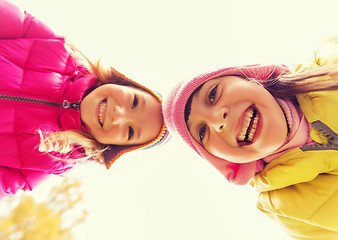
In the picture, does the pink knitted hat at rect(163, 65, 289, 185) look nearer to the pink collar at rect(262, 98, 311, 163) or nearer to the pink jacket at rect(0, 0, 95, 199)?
the pink collar at rect(262, 98, 311, 163)

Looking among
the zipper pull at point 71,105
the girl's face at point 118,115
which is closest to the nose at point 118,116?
the girl's face at point 118,115

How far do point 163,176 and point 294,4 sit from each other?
89 cm

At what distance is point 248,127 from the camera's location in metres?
0.78

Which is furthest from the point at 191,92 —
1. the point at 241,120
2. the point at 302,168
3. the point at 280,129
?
the point at 302,168

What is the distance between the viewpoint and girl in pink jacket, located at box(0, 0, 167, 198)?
895 millimetres

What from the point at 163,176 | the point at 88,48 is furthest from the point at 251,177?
the point at 88,48

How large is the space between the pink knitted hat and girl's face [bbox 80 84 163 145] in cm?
11

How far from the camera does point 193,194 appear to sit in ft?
3.50

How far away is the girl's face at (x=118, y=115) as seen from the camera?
91cm

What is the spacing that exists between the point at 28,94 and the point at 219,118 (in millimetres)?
697

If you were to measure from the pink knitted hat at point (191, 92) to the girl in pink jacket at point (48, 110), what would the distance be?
0.14 metres

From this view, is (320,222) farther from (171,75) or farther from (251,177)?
(171,75)

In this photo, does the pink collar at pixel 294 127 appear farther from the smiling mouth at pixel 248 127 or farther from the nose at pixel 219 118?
the nose at pixel 219 118

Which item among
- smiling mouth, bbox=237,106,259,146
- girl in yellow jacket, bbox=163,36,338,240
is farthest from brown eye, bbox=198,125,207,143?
smiling mouth, bbox=237,106,259,146
